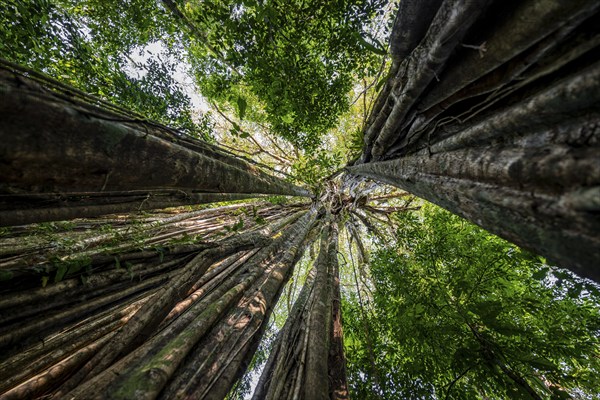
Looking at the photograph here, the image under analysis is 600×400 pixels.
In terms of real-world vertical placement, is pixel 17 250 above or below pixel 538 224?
below

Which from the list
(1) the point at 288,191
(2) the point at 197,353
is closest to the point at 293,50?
(1) the point at 288,191

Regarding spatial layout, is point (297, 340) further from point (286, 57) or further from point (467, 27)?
point (286, 57)

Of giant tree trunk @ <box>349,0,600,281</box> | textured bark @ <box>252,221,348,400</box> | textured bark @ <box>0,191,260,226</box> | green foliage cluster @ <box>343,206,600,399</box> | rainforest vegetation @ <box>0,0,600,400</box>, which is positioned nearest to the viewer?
giant tree trunk @ <box>349,0,600,281</box>

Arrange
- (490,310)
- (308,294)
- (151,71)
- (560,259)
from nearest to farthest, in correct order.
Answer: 1. (560,259)
2. (490,310)
3. (308,294)
4. (151,71)

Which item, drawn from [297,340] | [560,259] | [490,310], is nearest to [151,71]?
[297,340]

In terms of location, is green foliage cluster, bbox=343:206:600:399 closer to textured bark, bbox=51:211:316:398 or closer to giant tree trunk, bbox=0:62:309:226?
textured bark, bbox=51:211:316:398

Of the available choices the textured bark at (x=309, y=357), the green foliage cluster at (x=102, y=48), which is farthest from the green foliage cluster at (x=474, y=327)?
the green foliage cluster at (x=102, y=48)

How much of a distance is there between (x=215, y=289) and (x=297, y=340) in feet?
3.77

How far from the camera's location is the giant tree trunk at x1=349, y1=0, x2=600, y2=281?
0.80 meters

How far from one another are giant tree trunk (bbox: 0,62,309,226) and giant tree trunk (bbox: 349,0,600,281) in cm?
184

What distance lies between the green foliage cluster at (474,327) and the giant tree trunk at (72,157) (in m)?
2.75

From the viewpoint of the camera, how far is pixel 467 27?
1523 millimetres

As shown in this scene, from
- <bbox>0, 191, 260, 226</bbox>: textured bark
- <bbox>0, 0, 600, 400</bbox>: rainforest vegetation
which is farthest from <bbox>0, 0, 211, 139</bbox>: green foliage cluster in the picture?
<bbox>0, 191, 260, 226</bbox>: textured bark

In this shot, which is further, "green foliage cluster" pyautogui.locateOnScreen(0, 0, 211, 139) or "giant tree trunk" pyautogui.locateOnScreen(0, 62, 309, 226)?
"green foliage cluster" pyautogui.locateOnScreen(0, 0, 211, 139)
